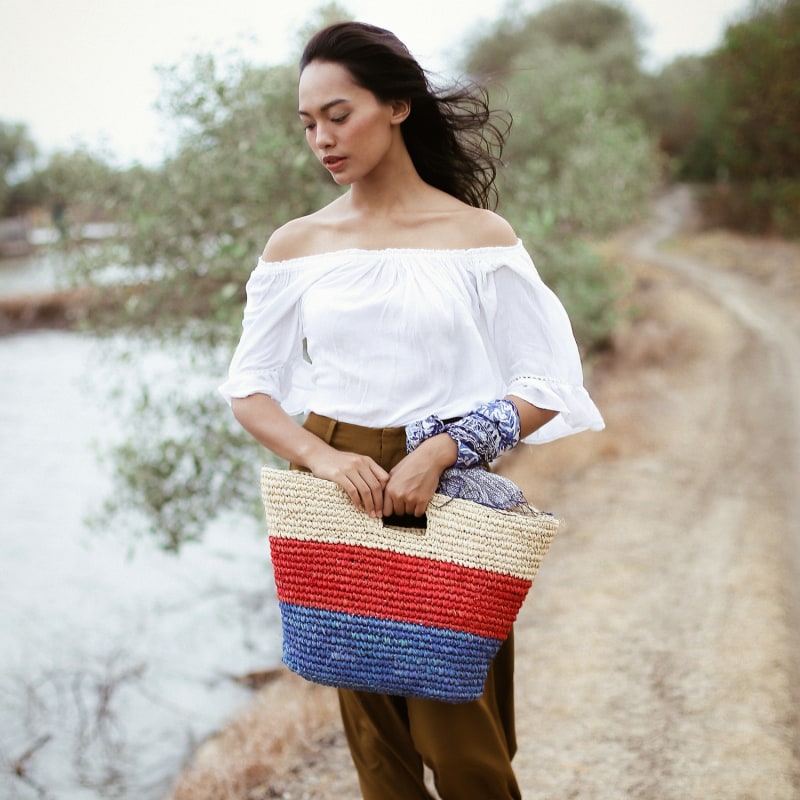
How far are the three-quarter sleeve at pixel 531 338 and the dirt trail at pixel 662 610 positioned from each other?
181 centimetres

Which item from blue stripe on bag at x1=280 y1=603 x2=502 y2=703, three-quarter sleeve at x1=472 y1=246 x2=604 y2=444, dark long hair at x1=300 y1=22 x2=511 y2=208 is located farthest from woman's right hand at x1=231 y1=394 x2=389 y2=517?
dark long hair at x1=300 y1=22 x2=511 y2=208

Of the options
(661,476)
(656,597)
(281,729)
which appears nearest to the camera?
(281,729)

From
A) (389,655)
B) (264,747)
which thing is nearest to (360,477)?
(389,655)

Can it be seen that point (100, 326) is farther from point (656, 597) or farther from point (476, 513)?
point (476, 513)

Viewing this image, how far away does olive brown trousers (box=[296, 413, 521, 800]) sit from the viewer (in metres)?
1.91

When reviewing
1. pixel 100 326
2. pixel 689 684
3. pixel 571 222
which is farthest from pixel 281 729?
pixel 571 222

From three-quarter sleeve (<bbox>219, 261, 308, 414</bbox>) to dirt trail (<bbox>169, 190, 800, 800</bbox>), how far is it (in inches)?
72.8

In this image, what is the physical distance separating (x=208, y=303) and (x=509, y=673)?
397cm

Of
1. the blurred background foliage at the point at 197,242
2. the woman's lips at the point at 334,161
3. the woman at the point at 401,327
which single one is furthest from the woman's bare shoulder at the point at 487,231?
the blurred background foliage at the point at 197,242

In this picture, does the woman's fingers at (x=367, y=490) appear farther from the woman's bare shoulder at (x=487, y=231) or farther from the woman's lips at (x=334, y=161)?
the woman's lips at (x=334, y=161)

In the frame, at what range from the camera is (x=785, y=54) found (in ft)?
59.2

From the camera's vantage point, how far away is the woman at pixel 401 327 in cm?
182

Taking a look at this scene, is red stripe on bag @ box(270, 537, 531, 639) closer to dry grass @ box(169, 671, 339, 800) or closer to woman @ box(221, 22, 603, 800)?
woman @ box(221, 22, 603, 800)

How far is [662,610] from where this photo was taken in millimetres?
4633
